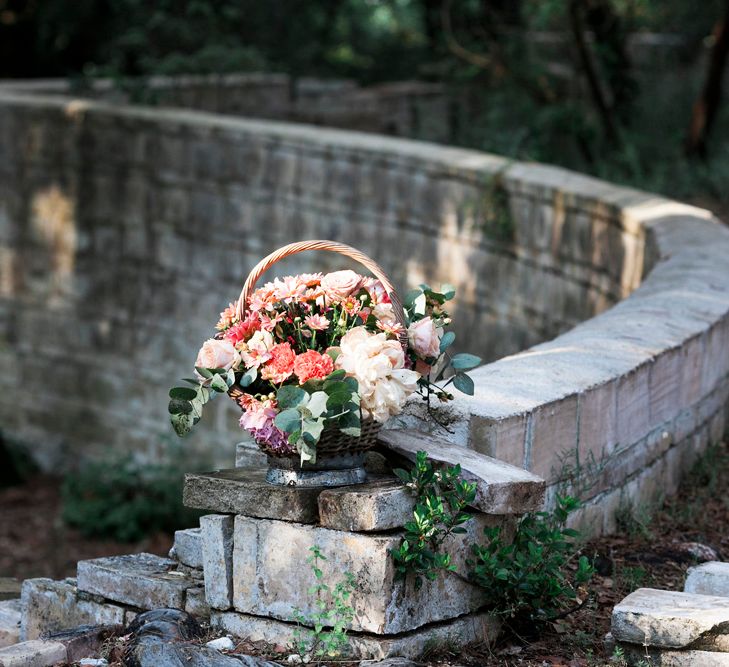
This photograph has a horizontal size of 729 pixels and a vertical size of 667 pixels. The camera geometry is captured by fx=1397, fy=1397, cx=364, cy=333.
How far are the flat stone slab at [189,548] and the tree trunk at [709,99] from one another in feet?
28.9

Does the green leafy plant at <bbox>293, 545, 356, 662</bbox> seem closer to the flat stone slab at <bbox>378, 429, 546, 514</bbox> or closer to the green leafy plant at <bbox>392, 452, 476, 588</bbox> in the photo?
the green leafy plant at <bbox>392, 452, 476, 588</bbox>

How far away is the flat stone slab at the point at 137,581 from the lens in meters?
4.00

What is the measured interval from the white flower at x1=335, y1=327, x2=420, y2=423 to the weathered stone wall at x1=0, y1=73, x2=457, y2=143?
10.2 metres

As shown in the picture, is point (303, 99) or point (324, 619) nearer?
point (324, 619)

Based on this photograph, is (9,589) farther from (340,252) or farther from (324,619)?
(340,252)

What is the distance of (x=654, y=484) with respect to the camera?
5.18m

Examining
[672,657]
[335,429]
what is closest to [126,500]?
[335,429]

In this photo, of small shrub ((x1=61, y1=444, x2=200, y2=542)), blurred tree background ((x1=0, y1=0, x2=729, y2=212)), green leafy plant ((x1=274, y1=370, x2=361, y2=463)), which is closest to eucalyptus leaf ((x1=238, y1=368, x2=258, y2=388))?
green leafy plant ((x1=274, y1=370, x2=361, y2=463))

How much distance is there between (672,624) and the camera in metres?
3.48

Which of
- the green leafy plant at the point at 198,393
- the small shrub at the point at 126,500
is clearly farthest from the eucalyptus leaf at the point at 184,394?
the small shrub at the point at 126,500

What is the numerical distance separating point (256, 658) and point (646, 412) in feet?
6.67

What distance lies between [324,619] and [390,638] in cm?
17

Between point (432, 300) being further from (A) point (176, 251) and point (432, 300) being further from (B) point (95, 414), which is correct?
(B) point (95, 414)

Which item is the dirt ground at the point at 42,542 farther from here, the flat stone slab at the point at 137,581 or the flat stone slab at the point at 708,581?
the flat stone slab at the point at 708,581
